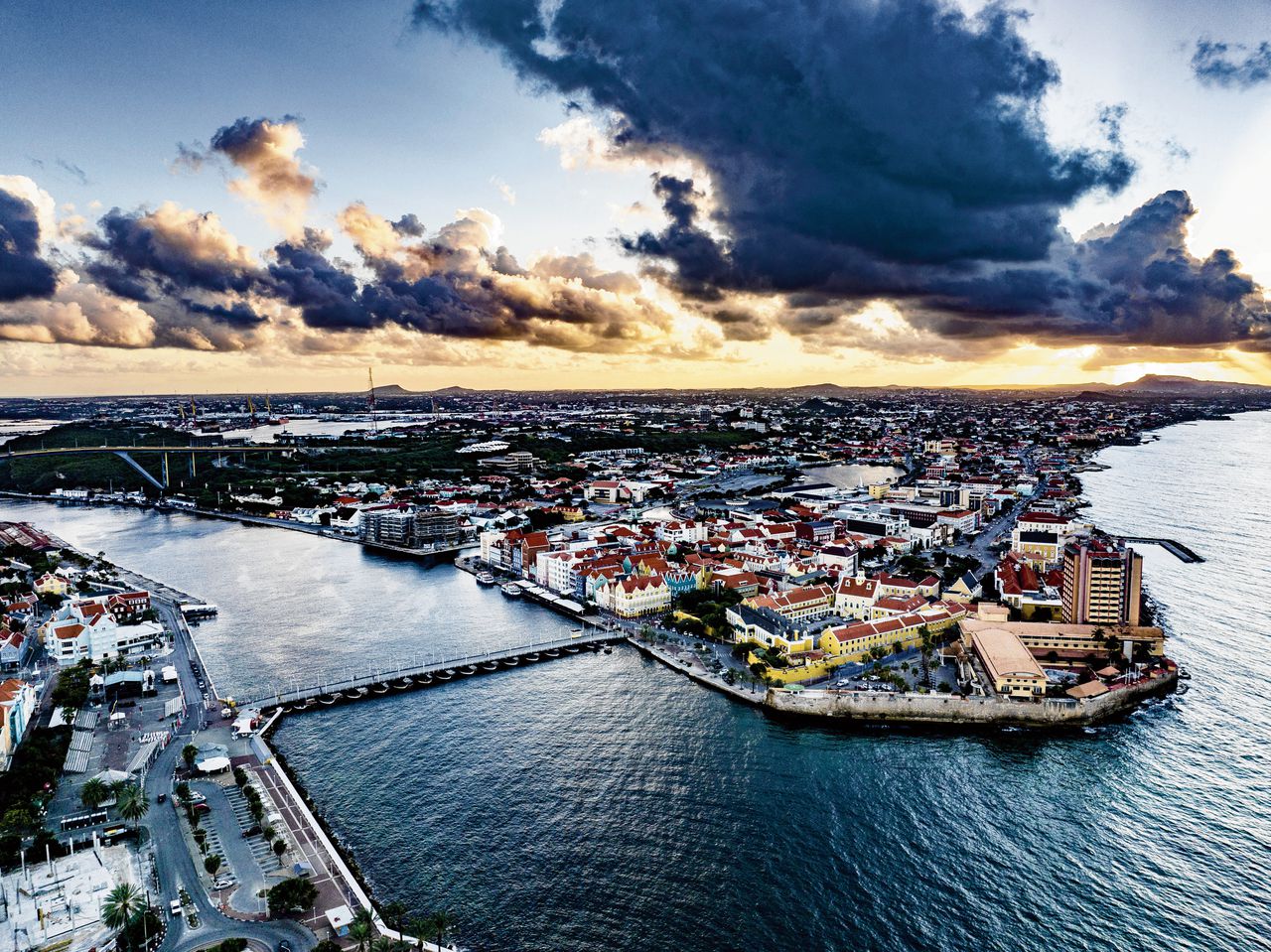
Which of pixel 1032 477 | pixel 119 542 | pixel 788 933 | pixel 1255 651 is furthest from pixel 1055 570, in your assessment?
pixel 119 542

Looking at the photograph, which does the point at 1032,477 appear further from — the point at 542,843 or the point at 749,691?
the point at 542,843

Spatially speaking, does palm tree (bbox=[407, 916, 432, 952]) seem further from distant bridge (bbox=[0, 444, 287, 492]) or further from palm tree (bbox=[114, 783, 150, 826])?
distant bridge (bbox=[0, 444, 287, 492])

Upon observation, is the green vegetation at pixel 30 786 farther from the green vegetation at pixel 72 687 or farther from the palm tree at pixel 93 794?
the green vegetation at pixel 72 687

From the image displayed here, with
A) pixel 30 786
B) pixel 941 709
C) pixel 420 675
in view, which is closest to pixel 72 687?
pixel 30 786

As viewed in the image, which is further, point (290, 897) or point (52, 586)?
point (52, 586)

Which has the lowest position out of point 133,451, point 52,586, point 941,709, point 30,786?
point 941,709

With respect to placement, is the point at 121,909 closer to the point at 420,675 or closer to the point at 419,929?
the point at 419,929

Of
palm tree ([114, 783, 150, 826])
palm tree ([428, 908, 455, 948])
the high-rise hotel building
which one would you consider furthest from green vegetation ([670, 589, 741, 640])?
palm tree ([114, 783, 150, 826])
